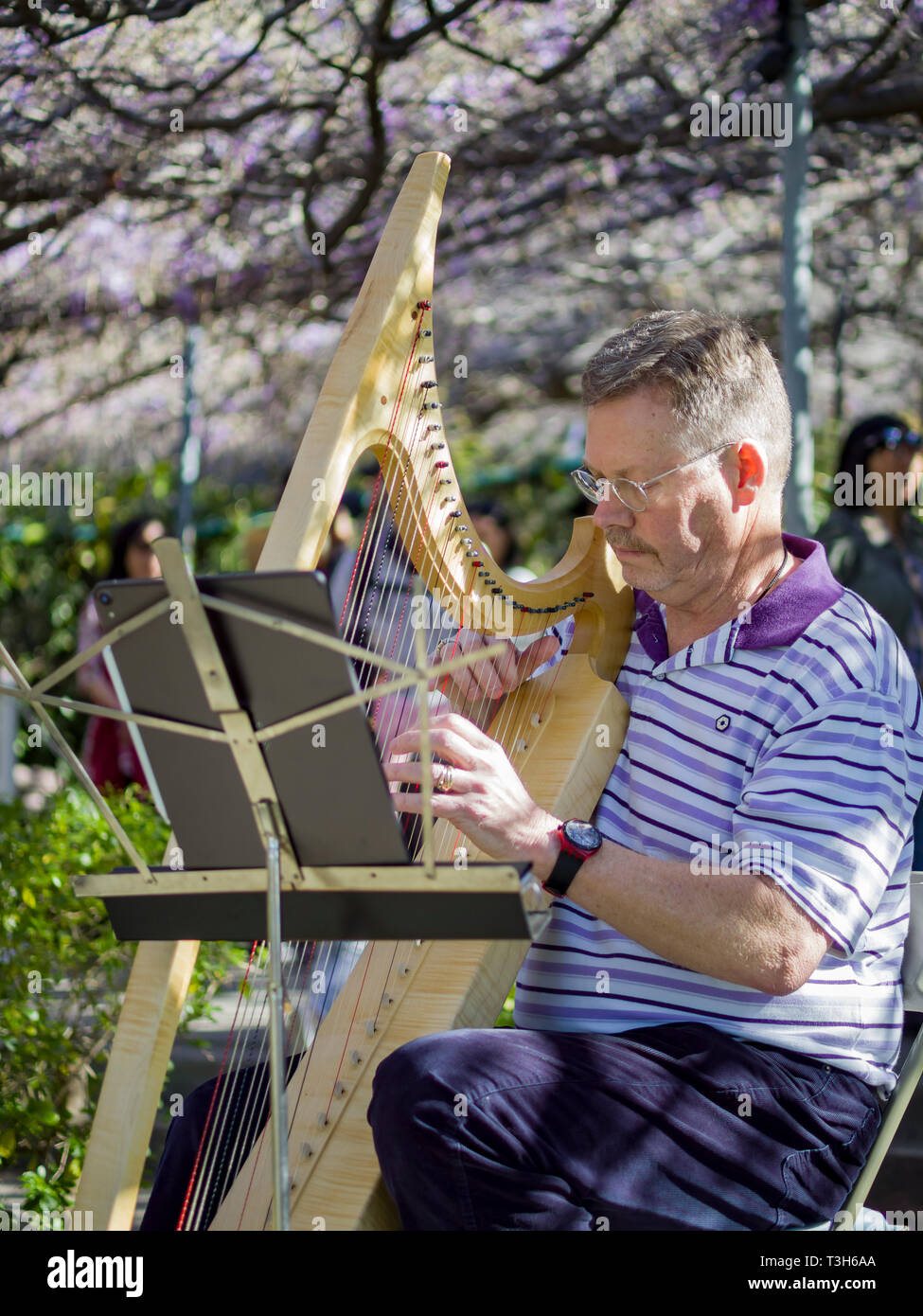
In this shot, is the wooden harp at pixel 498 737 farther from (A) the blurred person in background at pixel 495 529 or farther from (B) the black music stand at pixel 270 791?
(A) the blurred person in background at pixel 495 529

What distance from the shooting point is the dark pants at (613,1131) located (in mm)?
1700

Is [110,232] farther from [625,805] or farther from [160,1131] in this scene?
[625,805]

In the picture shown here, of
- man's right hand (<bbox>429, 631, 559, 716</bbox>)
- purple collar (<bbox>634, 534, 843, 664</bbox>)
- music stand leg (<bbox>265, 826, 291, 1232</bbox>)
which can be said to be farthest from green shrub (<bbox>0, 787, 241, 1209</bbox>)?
purple collar (<bbox>634, 534, 843, 664</bbox>)

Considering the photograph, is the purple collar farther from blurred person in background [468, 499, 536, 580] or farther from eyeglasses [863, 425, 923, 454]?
blurred person in background [468, 499, 536, 580]

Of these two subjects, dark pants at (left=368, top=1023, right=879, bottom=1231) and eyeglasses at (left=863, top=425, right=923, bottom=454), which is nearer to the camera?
dark pants at (left=368, top=1023, right=879, bottom=1231)

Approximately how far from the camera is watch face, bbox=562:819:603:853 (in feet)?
5.96

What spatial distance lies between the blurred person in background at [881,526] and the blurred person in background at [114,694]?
2.11 metres

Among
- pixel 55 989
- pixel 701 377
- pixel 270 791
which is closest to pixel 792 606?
pixel 701 377

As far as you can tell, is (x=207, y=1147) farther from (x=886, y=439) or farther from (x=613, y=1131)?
(x=886, y=439)

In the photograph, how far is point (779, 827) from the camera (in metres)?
1.87

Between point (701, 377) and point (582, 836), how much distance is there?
756 mm

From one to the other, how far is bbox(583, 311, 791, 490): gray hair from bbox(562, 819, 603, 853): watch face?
0.63 meters

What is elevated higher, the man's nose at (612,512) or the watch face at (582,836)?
the man's nose at (612,512)

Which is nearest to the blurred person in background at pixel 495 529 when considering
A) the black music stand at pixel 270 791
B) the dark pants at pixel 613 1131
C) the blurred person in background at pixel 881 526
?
the blurred person in background at pixel 881 526
